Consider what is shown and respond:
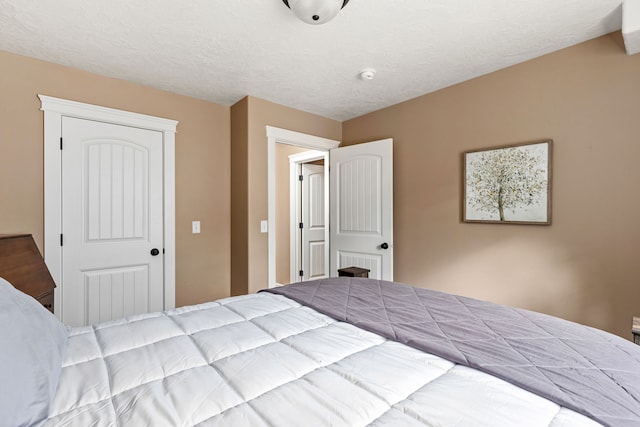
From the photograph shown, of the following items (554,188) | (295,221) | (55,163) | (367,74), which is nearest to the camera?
(554,188)

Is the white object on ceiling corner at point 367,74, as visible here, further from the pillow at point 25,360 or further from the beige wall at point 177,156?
the pillow at point 25,360

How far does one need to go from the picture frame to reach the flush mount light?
5.56 ft

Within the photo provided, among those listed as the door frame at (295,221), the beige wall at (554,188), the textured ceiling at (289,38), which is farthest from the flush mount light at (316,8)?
the door frame at (295,221)

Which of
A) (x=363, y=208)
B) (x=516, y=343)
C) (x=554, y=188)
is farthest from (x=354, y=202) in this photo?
(x=516, y=343)

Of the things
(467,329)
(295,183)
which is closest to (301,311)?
(467,329)

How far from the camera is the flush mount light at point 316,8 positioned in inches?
57.2

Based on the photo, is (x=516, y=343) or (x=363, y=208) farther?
(x=363, y=208)

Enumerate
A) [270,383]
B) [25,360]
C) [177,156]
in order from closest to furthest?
[25,360], [270,383], [177,156]

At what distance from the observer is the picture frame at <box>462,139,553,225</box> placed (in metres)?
2.18

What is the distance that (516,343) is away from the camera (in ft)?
3.26

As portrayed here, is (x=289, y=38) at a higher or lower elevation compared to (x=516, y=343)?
higher

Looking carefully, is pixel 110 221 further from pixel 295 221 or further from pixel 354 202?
pixel 295 221

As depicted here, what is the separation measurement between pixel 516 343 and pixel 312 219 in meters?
3.76

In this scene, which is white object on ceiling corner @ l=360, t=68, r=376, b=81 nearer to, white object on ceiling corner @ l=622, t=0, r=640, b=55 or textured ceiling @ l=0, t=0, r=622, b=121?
textured ceiling @ l=0, t=0, r=622, b=121
